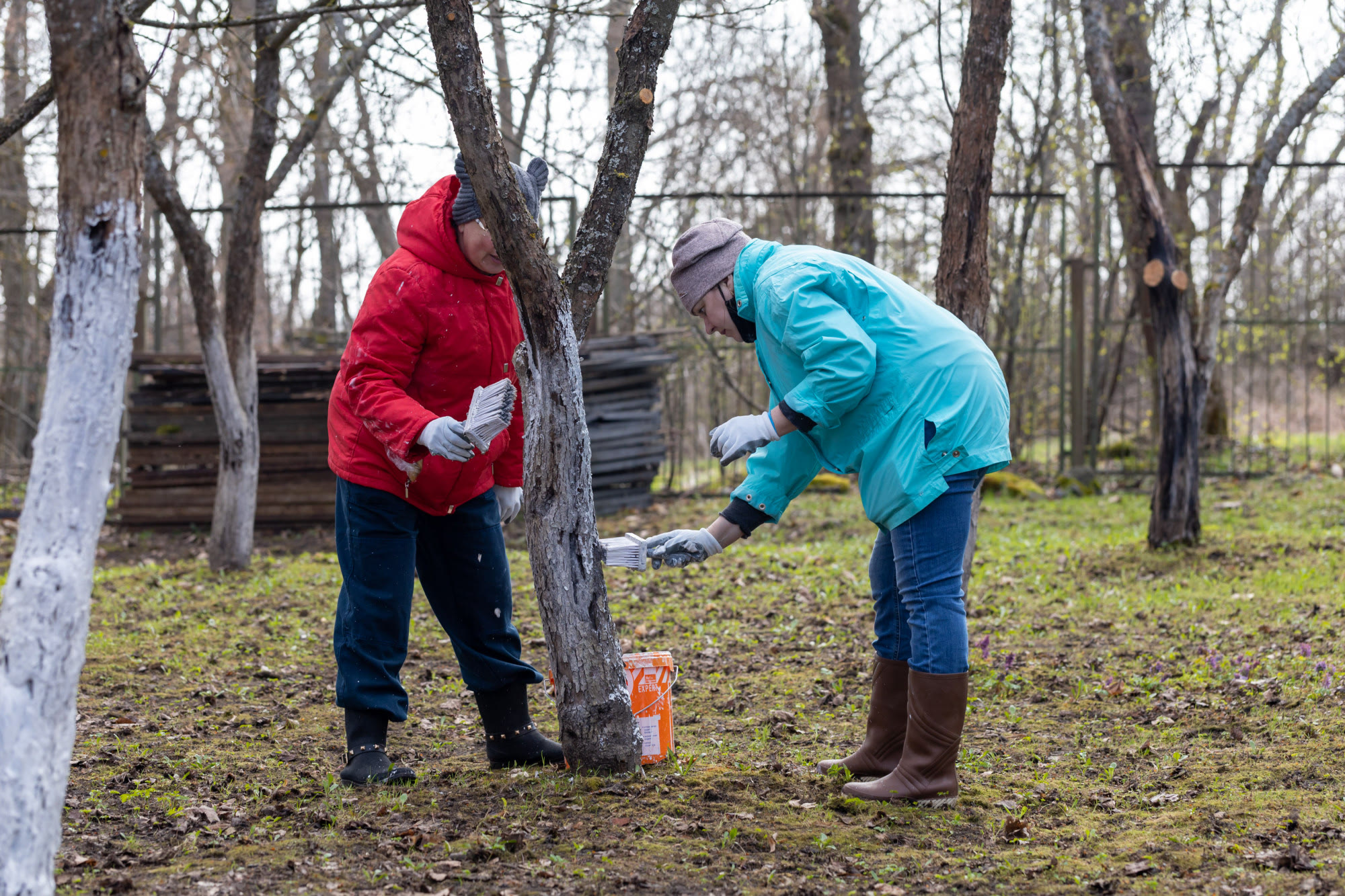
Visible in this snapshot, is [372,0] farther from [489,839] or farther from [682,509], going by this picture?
[682,509]

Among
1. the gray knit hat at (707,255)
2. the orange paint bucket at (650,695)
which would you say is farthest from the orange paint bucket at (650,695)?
the gray knit hat at (707,255)

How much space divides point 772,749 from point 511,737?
0.88 meters

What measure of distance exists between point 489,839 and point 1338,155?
38.3 ft

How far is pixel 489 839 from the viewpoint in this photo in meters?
2.71

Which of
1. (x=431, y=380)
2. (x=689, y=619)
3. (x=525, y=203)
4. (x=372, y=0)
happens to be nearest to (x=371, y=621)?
(x=431, y=380)

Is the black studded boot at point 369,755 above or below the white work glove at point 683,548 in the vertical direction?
below

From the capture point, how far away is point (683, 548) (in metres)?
3.20

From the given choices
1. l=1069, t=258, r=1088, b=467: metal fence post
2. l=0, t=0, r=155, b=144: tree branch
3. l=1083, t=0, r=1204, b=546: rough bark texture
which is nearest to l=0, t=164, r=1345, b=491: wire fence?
l=1069, t=258, r=1088, b=467: metal fence post

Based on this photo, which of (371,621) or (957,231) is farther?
(957,231)

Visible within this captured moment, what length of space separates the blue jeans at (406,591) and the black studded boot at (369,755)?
54 millimetres

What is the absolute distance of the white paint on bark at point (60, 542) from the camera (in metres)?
1.96

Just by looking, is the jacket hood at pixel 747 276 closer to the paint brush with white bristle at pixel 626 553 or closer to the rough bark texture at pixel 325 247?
the paint brush with white bristle at pixel 626 553

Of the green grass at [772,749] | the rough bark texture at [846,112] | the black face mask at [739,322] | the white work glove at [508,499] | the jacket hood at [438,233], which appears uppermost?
the rough bark texture at [846,112]

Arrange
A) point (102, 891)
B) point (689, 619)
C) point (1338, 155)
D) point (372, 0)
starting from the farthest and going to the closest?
point (1338, 155) → point (689, 619) → point (372, 0) → point (102, 891)
